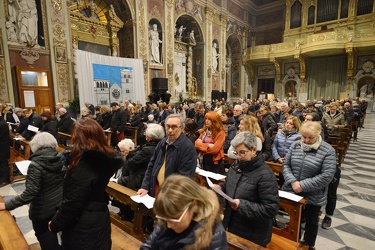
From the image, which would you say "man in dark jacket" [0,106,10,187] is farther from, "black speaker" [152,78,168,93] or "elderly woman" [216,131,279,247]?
"black speaker" [152,78,168,93]

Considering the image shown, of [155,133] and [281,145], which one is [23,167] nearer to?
[155,133]

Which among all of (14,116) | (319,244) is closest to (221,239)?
(319,244)

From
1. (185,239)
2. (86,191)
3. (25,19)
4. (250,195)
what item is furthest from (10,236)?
(25,19)

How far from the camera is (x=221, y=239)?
1.07 meters

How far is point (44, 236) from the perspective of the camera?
6.37 ft

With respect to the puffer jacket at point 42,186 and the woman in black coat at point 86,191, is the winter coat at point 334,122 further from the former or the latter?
the puffer jacket at point 42,186

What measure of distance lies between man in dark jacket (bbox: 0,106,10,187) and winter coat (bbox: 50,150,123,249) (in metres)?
3.44

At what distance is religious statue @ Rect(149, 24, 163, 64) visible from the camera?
12.9 m

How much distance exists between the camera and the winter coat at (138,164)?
99.3 inches

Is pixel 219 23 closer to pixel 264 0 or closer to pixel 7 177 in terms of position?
pixel 264 0

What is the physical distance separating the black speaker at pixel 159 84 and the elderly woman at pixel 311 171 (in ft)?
35.5

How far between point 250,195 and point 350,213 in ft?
8.85

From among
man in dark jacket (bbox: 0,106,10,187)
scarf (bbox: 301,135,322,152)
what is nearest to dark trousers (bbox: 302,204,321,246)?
scarf (bbox: 301,135,322,152)

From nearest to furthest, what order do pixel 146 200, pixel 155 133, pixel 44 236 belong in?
1. pixel 44 236
2. pixel 146 200
3. pixel 155 133
